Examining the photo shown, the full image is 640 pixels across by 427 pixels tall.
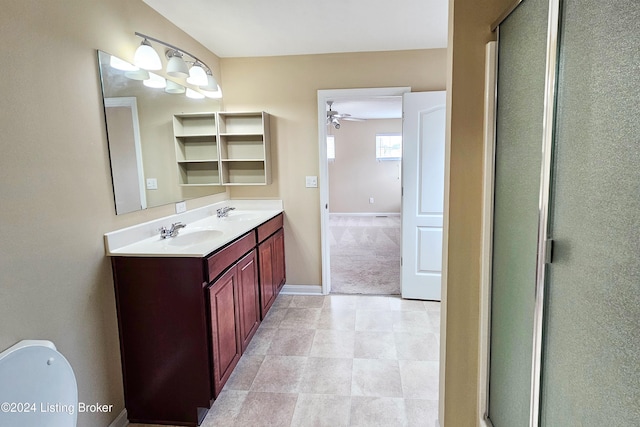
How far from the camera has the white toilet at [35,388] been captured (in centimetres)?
104

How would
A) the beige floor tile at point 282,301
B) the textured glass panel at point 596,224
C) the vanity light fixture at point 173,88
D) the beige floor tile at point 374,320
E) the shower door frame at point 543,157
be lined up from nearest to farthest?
the textured glass panel at point 596,224 → the shower door frame at point 543,157 → the vanity light fixture at point 173,88 → the beige floor tile at point 374,320 → the beige floor tile at point 282,301

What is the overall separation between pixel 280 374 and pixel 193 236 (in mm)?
1091

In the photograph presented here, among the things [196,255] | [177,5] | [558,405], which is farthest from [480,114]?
[177,5]

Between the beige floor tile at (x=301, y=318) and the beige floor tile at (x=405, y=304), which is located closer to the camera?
the beige floor tile at (x=301, y=318)

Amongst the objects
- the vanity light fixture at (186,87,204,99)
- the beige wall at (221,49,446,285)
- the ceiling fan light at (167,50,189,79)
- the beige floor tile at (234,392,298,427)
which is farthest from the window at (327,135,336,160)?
the beige floor tile at (234,392,298,427)

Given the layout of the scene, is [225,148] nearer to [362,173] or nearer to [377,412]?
[377,412]

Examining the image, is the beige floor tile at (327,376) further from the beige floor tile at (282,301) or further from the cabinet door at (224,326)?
the beige floor tile at (282,301)

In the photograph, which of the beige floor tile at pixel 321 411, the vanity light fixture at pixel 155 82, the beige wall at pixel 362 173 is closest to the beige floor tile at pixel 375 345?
the beige floor tile at pixel 321 411

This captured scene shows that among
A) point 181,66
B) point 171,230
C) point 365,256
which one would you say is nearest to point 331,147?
point 365,256

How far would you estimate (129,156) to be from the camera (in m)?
1.91

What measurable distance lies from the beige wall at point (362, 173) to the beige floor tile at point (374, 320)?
5236mm

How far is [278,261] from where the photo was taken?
3184 millimetres

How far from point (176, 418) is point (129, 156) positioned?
1468 millimetres

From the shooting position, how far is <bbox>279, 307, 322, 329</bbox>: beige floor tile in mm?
2803
